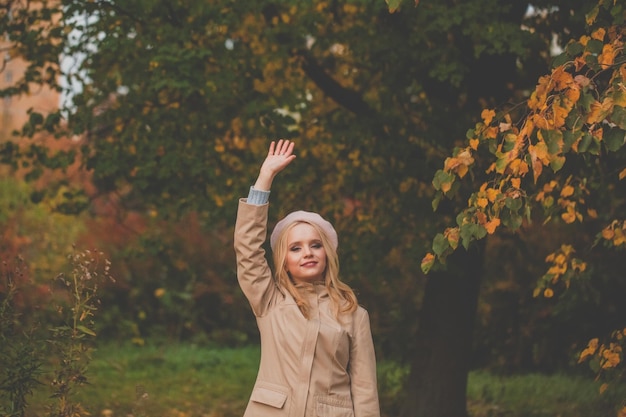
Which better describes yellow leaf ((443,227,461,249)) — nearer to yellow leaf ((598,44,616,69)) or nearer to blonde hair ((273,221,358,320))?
blonde hair ((273,221,358,320))

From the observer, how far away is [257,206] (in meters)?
3.90

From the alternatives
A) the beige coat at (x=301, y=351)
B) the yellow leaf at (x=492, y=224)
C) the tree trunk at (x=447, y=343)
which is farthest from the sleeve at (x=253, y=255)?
the tree trunk at (x=447, y=343)

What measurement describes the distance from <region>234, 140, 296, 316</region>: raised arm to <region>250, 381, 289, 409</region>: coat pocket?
33 centimetres

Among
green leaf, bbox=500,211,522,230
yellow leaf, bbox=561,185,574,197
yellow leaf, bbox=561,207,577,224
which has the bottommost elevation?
green leaf, bbox=500,211,522,230

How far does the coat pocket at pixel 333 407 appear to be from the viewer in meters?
3.76

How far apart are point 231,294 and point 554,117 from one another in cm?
1041

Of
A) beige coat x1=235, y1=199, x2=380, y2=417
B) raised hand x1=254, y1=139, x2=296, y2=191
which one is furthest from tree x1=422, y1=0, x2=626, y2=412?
raised hand x1=254, y1=139, x2=296, y2=191

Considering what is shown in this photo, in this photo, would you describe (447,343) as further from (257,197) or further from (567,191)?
(257,197)

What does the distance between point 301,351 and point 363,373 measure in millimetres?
290

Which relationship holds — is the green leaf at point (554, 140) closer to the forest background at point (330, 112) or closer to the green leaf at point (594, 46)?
the green leaf at point (594, 46)

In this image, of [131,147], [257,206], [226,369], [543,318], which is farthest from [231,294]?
[257,206]

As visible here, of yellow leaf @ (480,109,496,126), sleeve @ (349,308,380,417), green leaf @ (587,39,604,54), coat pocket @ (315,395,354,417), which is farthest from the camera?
yellow leaf @ (480,109,496,126)

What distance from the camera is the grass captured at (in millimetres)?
8430

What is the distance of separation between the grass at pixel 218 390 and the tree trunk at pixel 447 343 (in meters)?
0.74
